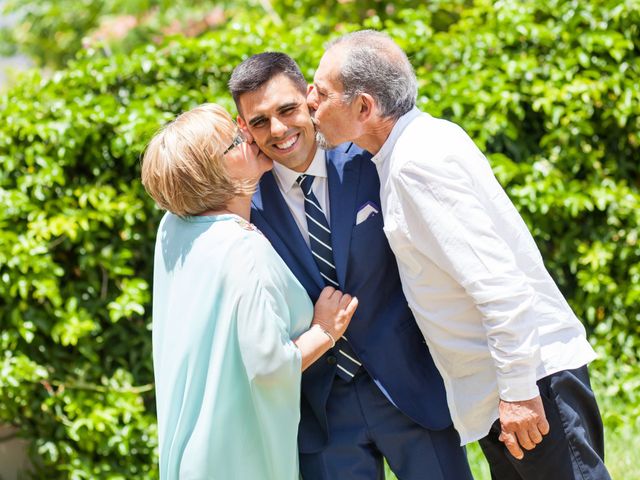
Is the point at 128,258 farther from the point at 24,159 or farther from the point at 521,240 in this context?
the point at 521,240

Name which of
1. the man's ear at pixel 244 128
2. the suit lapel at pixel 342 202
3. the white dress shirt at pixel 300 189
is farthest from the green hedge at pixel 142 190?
the suit lapel at pixel 342 202

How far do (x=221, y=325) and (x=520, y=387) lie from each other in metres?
0.85

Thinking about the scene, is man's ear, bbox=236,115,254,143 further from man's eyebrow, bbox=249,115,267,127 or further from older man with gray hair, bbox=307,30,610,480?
older man with gray hair, bbox=307,30,610,480

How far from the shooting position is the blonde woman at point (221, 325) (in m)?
2.46

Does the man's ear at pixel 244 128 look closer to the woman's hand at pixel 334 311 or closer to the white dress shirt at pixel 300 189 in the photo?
the white dress shirt at pixel 300 189

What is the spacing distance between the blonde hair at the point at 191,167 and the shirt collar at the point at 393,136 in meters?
0.44

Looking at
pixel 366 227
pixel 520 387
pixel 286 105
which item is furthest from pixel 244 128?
pixel 520 387

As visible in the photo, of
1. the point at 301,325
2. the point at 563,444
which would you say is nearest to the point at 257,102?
the point at 301,325

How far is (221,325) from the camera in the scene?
247cm

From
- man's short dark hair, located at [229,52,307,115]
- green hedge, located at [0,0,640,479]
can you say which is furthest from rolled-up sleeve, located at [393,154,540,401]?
green hedge, located at [0,0,640,479]

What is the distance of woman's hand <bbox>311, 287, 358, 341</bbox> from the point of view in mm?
2656

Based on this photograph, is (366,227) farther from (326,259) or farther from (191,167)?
(191,167)

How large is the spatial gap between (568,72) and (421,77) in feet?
2.51

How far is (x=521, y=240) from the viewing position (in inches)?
101
